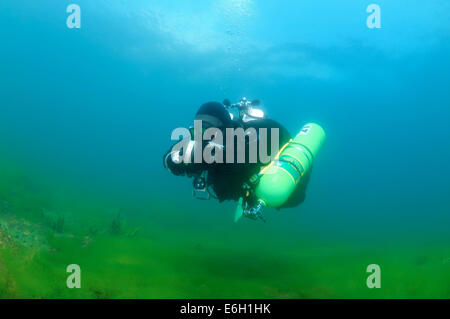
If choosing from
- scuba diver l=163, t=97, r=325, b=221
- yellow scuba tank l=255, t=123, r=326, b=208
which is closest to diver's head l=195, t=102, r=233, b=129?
scuba diver l=163, t=97, r=325, b=221

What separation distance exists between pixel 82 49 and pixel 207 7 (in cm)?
3883

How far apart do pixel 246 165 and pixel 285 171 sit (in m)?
0.72

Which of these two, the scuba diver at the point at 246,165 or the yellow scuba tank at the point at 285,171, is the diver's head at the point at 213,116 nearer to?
the scuba diver at the point at 246,165

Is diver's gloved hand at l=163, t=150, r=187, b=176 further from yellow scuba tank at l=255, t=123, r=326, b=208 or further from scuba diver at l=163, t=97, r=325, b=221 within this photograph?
yellow scuba tank at l=255, t=123, r=326, b=208

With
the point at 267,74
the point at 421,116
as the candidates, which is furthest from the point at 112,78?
the point at 421,116

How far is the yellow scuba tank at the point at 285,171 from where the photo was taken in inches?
173

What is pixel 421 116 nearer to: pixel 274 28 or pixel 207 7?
pixel 274 28

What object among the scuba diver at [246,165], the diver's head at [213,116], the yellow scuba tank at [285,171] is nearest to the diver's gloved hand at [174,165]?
the scuba diver at [246,165]

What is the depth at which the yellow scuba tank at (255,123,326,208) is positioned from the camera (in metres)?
4.39

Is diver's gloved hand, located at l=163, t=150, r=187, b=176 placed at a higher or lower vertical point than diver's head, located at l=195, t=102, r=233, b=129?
lower

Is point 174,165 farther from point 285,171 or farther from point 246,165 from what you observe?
point 285,171

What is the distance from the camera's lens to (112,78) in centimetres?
6419

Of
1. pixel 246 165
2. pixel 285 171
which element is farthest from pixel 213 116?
pixel 285 171

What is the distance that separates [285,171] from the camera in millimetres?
4594
